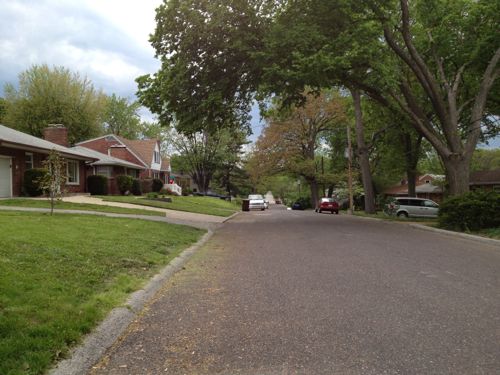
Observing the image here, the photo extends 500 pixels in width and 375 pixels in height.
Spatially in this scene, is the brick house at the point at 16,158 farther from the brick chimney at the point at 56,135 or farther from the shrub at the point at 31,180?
the brick chimney at the point at 56,135

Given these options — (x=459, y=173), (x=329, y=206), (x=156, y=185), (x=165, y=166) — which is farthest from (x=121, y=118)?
(x=459, y=173)

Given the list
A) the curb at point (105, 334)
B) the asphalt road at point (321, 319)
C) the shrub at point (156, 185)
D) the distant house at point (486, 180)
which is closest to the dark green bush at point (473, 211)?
the asphalt road at point (321, 319)

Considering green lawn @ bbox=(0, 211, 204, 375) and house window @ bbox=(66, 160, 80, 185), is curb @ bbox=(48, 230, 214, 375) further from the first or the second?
house window @ bbox=(66, 160, 80, 185)

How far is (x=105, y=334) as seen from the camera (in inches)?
181

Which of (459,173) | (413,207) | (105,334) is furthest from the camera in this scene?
(413,207)

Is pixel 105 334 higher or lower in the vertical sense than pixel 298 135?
lower

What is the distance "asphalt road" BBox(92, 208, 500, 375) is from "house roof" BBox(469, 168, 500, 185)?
3971cm

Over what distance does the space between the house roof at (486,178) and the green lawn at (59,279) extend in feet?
137

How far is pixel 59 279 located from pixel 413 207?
2836cm

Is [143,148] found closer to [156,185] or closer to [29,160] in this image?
[156,185]

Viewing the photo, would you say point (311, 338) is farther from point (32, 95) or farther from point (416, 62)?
point (32, 95)

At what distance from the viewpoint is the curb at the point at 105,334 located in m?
3.79

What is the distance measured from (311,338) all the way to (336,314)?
34.9 inches

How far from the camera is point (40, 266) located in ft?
21.7
